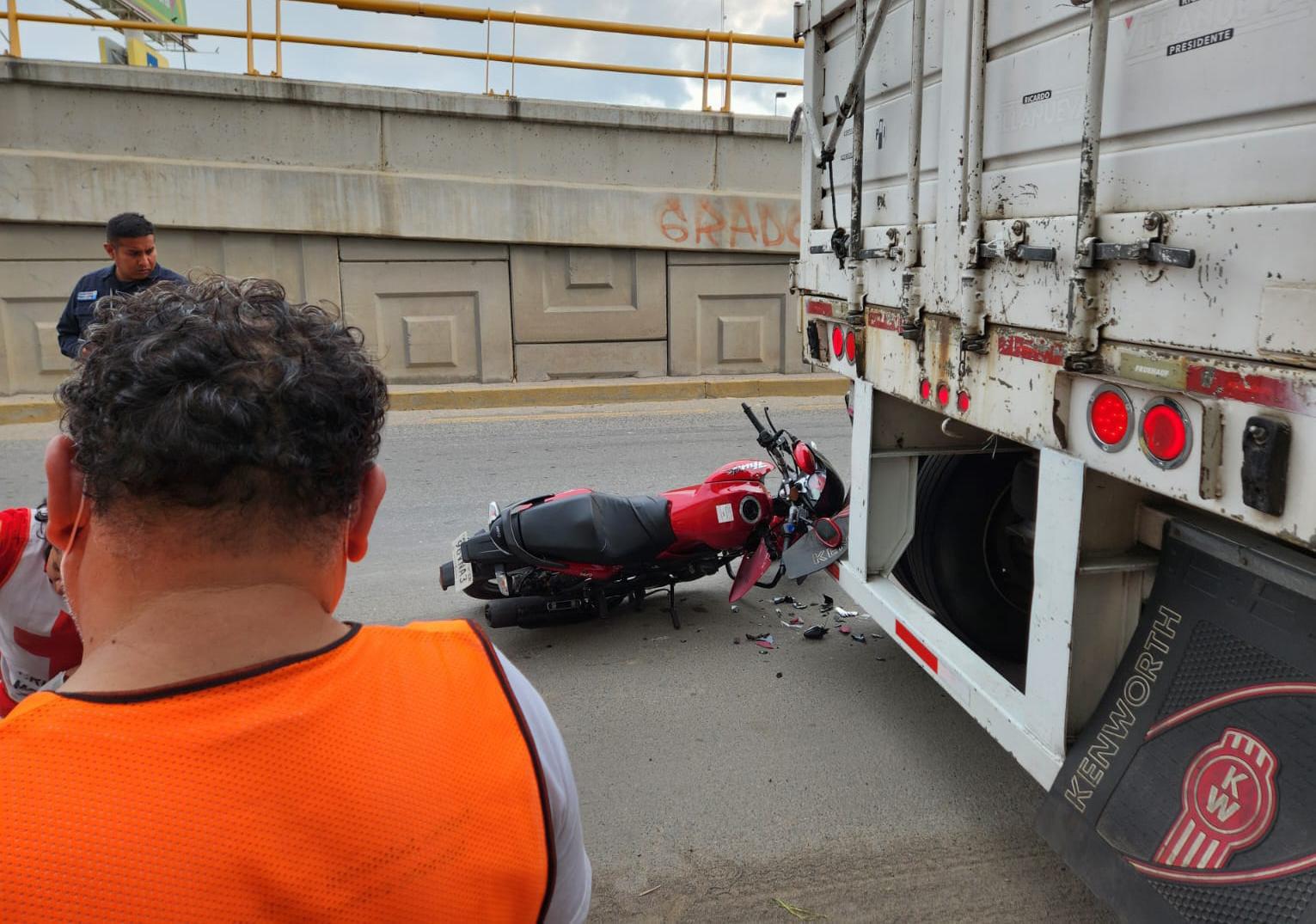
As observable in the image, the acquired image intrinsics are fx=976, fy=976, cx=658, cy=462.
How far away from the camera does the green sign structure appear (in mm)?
15500

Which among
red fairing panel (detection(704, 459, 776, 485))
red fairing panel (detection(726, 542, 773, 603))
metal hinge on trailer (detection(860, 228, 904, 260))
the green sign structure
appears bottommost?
red fairing panel (detection(726, 542, 773, 603))

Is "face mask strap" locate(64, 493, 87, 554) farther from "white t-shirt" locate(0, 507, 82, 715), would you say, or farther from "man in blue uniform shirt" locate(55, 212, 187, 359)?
"man in blue uniform shirt" locate(55, 212, 187, 359)

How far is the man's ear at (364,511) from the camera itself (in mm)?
1062

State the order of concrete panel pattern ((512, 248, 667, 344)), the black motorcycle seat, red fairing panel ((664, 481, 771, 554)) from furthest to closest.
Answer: concrete panel pattern ((512, 248, 667, 344)) < red fairing panel ((664, 481, 771, 554)) < the black motorcycle seat

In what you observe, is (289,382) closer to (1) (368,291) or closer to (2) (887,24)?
(2) (887,24)

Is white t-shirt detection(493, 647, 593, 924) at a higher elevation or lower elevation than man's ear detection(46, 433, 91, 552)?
lower

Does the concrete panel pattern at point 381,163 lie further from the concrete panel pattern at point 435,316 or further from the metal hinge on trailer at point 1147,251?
the metal hinge on trailer at point 1147,251

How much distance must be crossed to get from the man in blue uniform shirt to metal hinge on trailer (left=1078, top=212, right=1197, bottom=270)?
4.16m

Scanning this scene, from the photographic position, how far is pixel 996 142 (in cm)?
268

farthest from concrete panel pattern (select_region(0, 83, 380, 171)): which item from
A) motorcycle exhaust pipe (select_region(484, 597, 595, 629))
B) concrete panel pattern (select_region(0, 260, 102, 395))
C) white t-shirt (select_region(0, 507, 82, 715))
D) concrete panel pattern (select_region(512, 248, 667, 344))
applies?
white t-shirt (select_region(0, 507, 82, 715))

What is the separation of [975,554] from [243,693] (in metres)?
3.31

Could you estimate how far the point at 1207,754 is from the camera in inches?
83.7

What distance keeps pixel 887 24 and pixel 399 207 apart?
8.55m

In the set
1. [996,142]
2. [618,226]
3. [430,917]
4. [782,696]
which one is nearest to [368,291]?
[618,226]
